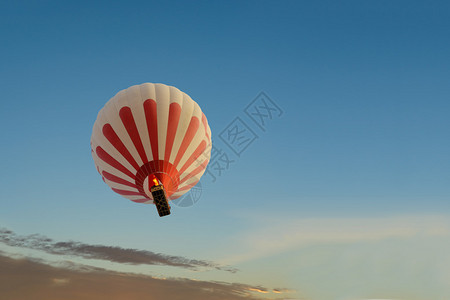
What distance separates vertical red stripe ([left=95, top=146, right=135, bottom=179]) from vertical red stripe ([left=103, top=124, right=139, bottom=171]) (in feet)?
2.47

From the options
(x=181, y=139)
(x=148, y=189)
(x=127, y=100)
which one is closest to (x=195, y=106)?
(x=181, y=139)

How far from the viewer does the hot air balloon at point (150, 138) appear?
1680cm

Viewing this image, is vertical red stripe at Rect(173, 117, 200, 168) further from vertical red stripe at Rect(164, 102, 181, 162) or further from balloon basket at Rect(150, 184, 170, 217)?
balloon basket at Rect(150, 184, 170, 217)

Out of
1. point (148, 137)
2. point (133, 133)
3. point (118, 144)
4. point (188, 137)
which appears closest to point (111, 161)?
point (118, 144)

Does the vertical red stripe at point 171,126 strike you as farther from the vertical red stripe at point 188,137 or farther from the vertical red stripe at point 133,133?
the vertical red stripe at point 133,133

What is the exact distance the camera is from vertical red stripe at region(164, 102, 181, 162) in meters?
17.0

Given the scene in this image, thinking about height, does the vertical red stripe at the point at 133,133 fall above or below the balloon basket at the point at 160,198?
above

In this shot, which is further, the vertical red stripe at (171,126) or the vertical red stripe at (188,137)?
the vertical red stripe at (188,137)

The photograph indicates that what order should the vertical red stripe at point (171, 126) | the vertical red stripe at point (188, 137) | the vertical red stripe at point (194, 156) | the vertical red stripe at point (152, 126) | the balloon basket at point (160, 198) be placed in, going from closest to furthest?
the balloon basket at point (160, 198) → the vertical red stripe at point (152, 126) → the vertical red stripe at point (171, 126) → the vertical red stripe at point (188, 137) → the vertical red stripe at point (194, 156)

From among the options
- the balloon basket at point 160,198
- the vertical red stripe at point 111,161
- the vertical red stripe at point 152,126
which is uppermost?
the vertical red stripe at point 152,126

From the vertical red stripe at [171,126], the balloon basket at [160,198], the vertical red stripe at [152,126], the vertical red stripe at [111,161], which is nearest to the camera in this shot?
the balloon basket at [160,198]

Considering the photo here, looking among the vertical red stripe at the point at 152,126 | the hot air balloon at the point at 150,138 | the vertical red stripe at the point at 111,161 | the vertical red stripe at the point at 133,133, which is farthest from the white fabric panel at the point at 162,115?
the vertical red stripe at the point at 111,161

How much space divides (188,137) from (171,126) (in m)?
1.18

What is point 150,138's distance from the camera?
55.0ft
